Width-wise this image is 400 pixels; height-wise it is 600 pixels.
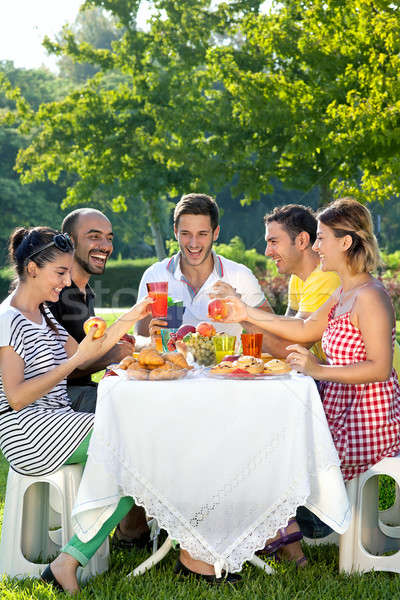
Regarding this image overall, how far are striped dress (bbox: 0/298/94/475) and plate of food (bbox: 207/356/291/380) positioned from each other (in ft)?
2.66

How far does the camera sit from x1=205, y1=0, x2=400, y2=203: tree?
11.5m

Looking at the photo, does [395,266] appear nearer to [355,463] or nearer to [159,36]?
[159,36]

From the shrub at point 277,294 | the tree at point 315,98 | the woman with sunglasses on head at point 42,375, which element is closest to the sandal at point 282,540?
the woman with sunglasses on head at point 42,375

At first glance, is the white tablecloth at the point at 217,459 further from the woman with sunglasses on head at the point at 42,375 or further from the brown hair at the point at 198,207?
the brown hair at the point at 198,207

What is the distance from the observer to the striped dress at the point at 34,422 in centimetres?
360

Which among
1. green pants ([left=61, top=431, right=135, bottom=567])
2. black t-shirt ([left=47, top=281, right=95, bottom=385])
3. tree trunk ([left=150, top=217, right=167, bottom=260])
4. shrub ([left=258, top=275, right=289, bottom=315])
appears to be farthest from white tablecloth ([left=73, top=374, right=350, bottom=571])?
tree trunk ([left=150, top=217, right=167, bottom=260])

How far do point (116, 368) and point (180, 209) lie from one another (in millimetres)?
1723

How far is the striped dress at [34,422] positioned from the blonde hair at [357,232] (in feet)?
5.16

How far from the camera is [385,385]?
12.4ft

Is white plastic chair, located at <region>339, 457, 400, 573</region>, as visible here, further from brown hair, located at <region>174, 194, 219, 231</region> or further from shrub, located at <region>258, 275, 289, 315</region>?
shrub, located at <region>258, 275, 289, 315</region>

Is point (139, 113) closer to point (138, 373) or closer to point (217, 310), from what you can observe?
point (217, 310)

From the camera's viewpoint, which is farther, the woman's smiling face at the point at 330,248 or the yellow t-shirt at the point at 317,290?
the yellow t-shirt at the point at 317,290

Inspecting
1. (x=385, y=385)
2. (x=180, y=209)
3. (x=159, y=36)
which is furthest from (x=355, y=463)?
(x=159, y=36)

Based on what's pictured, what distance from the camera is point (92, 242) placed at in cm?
530
